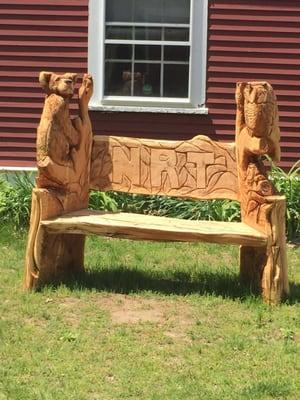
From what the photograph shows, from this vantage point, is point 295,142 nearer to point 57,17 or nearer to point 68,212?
point 57,17

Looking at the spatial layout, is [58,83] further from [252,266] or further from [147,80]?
[147,80]

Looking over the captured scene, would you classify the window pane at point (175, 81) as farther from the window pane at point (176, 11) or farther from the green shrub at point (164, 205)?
the green shrub at point (164, 205)

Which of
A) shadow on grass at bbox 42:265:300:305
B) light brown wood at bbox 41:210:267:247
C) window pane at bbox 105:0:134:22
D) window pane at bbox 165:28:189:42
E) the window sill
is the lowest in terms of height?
shadow on grass at bbox 42:265:300:305

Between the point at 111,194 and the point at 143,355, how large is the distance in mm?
3644

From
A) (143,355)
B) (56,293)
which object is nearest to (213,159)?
(56,293)

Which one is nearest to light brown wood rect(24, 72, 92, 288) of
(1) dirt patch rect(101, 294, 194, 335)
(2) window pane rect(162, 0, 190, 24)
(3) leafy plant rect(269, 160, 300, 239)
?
(1) dirt patch rect(101, 294, 194, 335)

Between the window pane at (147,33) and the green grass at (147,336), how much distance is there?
3.10 m

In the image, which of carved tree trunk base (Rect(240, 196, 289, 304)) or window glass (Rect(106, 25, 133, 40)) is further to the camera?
window glass (Rect(106, 25, 133, 40))

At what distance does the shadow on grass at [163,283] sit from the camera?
539cm

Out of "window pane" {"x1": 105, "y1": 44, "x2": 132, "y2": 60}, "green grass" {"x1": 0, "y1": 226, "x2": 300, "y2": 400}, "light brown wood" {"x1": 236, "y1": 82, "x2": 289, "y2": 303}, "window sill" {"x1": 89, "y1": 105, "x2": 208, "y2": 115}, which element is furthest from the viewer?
"window pane" {"x1": 105, "y1": 44, "x2": 132, "y2": 60}

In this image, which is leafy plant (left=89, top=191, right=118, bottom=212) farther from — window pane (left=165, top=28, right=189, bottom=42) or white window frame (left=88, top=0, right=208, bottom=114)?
window pane (left=165, top=28, right=189, bottom=42)

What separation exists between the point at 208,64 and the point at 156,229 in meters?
3.73

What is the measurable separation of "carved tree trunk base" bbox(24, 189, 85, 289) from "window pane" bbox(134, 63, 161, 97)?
330 cm

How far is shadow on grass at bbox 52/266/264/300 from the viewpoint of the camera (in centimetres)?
539
